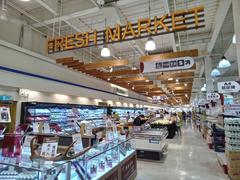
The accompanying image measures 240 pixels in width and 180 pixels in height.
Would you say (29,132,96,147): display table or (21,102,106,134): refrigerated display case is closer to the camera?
(29,132,96,147): display table

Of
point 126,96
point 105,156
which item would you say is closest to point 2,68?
point 105,156

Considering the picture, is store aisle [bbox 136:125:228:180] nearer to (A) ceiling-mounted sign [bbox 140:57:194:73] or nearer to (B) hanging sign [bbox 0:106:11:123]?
(A) ceiling-mounted sign [bbox 140:57:194:73]

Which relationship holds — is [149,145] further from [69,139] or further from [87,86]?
[87,86]

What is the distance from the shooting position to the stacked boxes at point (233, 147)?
461cm

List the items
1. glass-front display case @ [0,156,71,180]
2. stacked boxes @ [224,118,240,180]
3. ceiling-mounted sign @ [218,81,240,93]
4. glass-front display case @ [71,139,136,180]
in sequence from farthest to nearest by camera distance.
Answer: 1. ceiling-mounted sign @ [218,81,240,93]
2. stacked boxes @ [224,118,240,180]
3. glass-front display case @ [71,139,136,180]
4. glass-front display case @ [0,156,71,180]

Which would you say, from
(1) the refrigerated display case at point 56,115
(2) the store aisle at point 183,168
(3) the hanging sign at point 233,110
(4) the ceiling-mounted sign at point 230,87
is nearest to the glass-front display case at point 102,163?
(2) the store aisle at point 183,168

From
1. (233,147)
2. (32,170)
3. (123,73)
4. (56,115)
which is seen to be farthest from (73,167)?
(123,73)

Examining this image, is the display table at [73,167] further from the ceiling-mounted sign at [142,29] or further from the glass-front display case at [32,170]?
the ceiling-mounted sign at [142,29]

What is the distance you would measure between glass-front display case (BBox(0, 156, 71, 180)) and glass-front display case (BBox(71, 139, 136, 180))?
0.22 metres

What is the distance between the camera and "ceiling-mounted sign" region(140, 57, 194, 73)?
207 inches

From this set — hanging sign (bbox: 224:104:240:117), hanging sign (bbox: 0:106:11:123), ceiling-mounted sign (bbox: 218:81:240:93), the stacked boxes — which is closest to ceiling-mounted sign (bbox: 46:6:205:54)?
hanging sign (bbox: 0:106:11:123)

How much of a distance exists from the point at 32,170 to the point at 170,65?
4.50 m

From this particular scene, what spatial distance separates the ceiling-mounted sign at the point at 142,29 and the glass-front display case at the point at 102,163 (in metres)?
2.52

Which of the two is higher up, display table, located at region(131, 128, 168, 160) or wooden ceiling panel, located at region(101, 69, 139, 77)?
wooden ceiling panel, located at region(101, 69, 139, 77)
